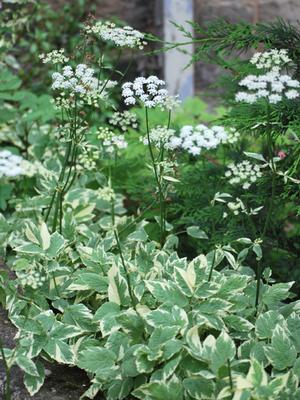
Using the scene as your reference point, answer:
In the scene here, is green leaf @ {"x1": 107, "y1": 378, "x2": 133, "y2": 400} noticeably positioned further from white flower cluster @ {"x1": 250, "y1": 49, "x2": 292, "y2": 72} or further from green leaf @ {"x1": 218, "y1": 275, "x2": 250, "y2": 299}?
white flower cluster @ {"x1": 250, "y1": 49, "x2": 292, "y2": 72}

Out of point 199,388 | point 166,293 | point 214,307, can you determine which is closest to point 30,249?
point 166,293

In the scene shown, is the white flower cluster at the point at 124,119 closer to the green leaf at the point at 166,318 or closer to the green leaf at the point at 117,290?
the green leaf at the point at 117,290

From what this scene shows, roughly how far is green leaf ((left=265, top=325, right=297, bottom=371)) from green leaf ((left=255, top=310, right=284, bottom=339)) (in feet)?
0.26

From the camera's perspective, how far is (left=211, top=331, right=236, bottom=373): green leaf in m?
1.90

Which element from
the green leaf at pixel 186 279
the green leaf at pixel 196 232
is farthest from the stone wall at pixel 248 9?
the green leaf at pixel 186 279

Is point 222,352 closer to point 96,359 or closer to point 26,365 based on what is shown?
point 96,359

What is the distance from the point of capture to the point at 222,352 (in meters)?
1.91

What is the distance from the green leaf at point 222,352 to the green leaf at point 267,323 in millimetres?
193

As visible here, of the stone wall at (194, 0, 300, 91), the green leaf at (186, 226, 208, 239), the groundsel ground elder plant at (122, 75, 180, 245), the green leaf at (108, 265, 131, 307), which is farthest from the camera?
the stone wall at (194, 0, 300, 91)

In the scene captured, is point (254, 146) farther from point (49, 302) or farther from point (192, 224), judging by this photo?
point (49, 302)

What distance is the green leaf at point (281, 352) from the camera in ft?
6.49

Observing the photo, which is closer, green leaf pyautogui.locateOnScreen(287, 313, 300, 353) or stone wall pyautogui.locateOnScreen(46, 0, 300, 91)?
green leaf pyautogui.locateOnScreen(287, 313, 300, 353)

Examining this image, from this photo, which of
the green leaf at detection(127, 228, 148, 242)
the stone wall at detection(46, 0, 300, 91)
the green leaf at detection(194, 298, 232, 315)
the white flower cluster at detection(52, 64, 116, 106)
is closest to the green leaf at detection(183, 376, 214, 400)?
the green leaf at detection(194, 298, 232, 315)

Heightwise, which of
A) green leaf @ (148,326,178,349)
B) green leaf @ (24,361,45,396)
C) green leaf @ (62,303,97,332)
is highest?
green leaf @ (148,326,178,349)
